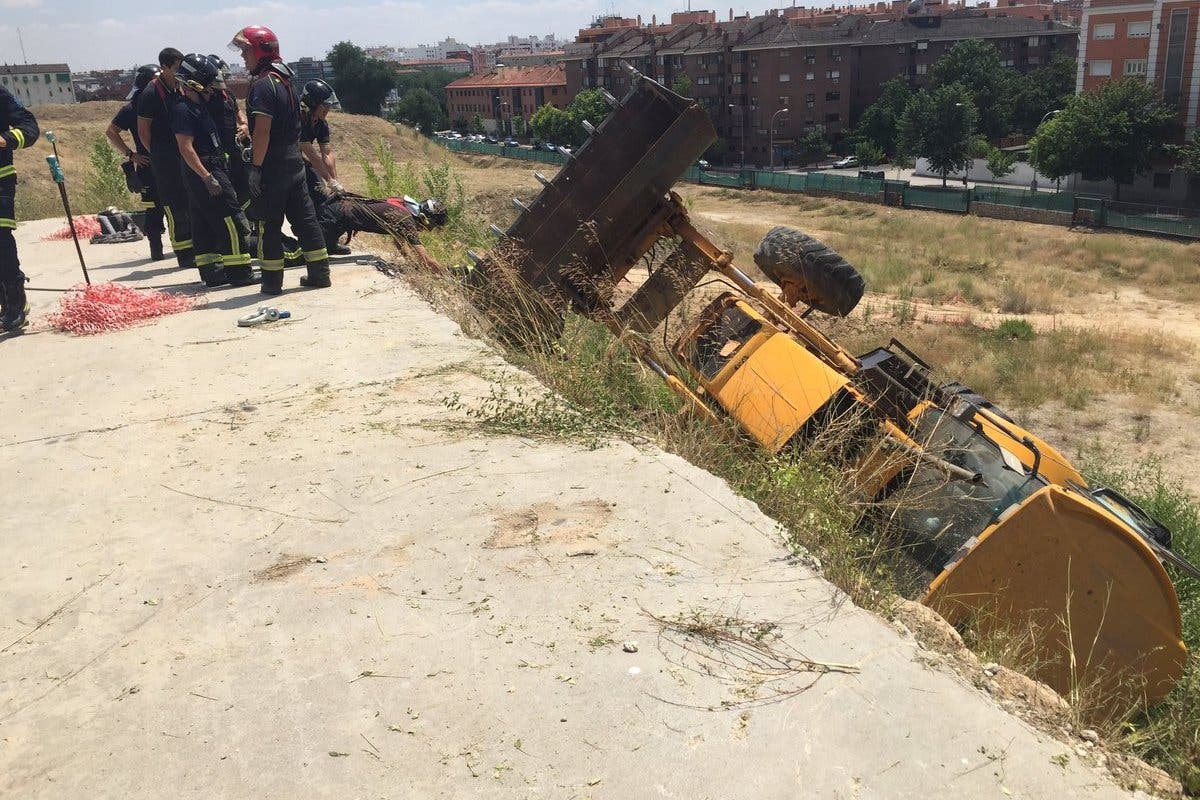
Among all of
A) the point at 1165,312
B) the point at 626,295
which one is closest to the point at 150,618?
the point at 626,295

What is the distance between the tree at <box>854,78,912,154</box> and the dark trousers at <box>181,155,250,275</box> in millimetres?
64419

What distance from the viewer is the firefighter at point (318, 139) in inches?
372

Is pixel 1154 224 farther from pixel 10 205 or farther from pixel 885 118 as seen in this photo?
pixel 10 205

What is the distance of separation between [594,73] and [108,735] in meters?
91.3

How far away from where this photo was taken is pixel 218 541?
4020 mm

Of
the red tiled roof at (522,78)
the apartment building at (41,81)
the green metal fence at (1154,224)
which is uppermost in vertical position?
the apartment building at (41,81)

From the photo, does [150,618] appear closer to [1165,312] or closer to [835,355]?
[835,355]

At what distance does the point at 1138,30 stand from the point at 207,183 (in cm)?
5420

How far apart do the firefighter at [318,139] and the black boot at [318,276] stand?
2.45ft

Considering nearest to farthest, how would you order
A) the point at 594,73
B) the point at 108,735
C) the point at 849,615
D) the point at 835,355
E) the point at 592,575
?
the point at 108,735 → the point at 849,615 → the point at 592,575 → the point at 835,355 → the point at 594,73

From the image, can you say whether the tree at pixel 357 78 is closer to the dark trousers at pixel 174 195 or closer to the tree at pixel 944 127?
the tree at pixel 944 127

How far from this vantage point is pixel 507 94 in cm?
10212

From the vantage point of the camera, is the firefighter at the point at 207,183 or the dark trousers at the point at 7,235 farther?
the firefighter at the point at 207,183

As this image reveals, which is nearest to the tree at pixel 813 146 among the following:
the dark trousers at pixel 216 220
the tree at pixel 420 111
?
the tree at pixel 420 111
